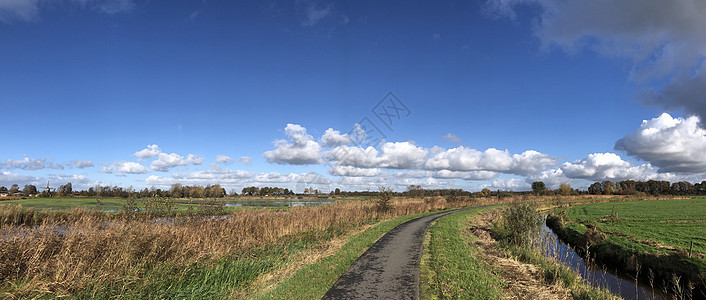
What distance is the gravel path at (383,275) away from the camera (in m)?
7.81

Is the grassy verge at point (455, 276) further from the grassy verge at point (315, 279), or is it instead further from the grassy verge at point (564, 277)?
the grassy verge at point (315, 279)

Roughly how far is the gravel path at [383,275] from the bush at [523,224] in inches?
319

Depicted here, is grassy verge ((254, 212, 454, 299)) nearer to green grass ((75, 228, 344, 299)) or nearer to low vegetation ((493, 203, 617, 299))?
green grass ((75, 228, 344, 299))

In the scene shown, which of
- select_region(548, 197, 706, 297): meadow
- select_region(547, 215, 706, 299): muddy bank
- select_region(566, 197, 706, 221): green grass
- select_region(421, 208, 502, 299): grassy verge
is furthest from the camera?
select_region(566, 197, 706, 221): green grass

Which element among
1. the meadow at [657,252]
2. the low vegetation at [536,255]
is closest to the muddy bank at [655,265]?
the meadow at [657,252]

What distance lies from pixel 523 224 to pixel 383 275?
44.3 feet

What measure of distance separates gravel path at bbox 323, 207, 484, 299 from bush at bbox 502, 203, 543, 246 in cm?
810

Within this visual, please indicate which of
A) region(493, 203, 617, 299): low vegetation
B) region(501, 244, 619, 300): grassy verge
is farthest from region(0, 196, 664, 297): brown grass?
region(493, 203, 617, 299): low vegetation

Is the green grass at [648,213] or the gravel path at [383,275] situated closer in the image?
the gravel path at [383,275]

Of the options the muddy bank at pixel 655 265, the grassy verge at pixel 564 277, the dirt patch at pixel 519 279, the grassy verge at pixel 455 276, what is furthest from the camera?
the muddy bank at pixel 655 265

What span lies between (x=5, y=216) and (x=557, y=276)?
1384 inches

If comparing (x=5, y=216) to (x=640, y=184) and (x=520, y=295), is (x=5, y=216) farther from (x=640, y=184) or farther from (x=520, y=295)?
(x=640, y=184)

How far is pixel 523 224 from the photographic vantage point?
18656 mm

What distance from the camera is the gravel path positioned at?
25.6 ft
